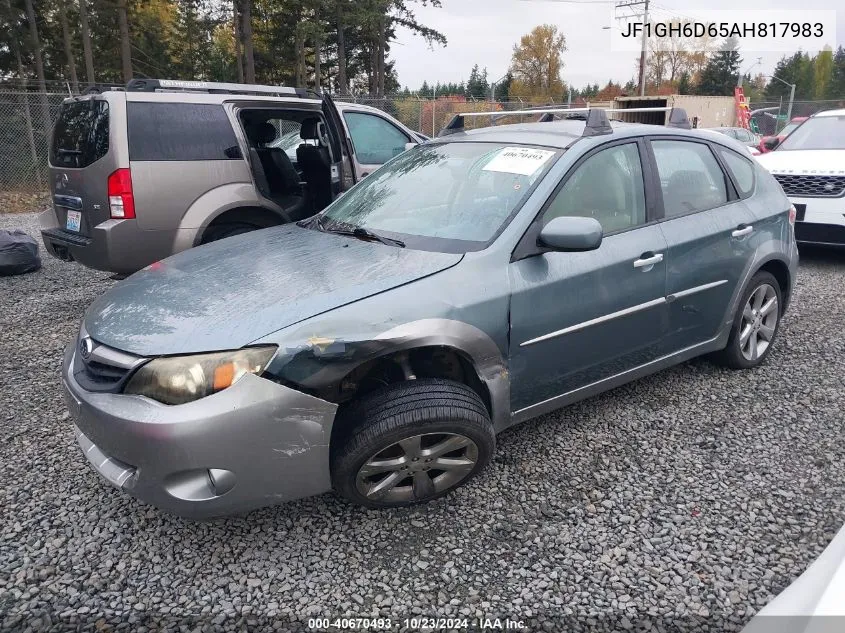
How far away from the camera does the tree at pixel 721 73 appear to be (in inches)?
2281

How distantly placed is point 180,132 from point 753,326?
14.8ft

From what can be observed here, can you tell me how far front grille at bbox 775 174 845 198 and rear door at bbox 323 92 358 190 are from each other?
4.75 meters

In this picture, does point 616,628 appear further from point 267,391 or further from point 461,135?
point 461,135

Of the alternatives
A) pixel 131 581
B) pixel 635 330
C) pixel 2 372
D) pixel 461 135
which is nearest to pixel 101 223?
pixel 2 372

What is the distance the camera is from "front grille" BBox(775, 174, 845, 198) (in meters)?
6.62

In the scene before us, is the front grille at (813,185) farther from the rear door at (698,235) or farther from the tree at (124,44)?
the tree at (124,44)

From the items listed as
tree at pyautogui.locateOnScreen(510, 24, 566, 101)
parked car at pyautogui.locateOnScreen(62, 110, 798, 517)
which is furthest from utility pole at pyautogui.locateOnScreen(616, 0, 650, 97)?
parked car at pyautogui.locateOnScreen(62, 110, 798, 517)

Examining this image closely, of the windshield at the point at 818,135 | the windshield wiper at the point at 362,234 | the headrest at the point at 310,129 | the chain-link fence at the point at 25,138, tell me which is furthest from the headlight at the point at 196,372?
the chain-link fence at the point at 25,138

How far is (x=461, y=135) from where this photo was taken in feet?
12.3

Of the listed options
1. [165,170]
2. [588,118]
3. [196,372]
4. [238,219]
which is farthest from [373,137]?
[196,372]

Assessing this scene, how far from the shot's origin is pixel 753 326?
3.98 metres

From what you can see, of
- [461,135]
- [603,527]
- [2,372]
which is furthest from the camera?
[2,372]

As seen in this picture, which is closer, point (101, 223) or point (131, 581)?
point (131, 581)

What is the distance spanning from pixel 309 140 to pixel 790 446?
512cm
